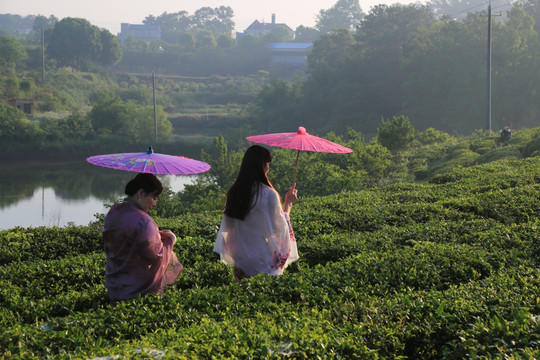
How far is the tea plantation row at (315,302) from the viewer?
3.40 m

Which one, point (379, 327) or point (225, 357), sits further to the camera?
point (379, 327)

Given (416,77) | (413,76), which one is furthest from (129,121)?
(416,77)

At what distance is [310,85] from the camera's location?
53844 millimetres

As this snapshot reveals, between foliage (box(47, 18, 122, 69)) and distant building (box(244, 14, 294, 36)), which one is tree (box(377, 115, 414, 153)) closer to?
foliage (box(47, 18, 122, 69))

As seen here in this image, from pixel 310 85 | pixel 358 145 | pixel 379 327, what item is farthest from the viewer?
pixel 310 85

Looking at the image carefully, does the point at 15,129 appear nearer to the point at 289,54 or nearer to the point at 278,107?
the point at 278,107

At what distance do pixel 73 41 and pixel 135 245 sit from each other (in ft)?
251

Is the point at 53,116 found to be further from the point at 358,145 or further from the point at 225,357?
the point at 225,357

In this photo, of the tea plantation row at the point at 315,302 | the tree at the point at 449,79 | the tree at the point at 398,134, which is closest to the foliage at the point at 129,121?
the tree at the point at 449,79

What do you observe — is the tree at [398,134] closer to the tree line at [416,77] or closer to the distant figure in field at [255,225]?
the tree line at [416,77]

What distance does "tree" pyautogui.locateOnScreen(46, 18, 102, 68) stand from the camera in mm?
73812

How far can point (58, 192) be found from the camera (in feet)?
103

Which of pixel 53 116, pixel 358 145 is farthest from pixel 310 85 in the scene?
pixel 358 145

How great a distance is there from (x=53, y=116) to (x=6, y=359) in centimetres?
5080
